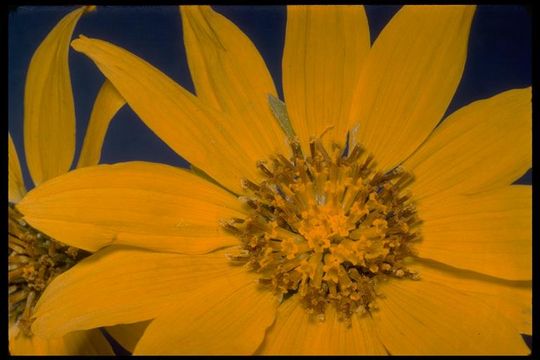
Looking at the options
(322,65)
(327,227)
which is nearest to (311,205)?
(327,227)

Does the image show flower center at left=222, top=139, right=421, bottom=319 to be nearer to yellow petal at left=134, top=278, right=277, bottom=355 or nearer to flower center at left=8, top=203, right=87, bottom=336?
yellow petal at left=134, top=278, right=277, bottom=355

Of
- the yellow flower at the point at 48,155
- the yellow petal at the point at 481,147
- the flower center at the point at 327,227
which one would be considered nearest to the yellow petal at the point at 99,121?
the yellow flower at the point at 48,155

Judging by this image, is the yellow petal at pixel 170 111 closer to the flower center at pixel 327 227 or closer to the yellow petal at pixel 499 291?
the flower center at pixel 327 227

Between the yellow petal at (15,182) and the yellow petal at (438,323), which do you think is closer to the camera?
the yellow petal at (438,323)

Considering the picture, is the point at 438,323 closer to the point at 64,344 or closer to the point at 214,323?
A: the point at 214,323

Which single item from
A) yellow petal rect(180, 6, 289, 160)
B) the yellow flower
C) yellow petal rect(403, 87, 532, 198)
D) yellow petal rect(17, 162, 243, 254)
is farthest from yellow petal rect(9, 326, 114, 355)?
yellow petal rect(403, 87, 532, 198)

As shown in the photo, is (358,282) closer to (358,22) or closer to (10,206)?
(358,22)
